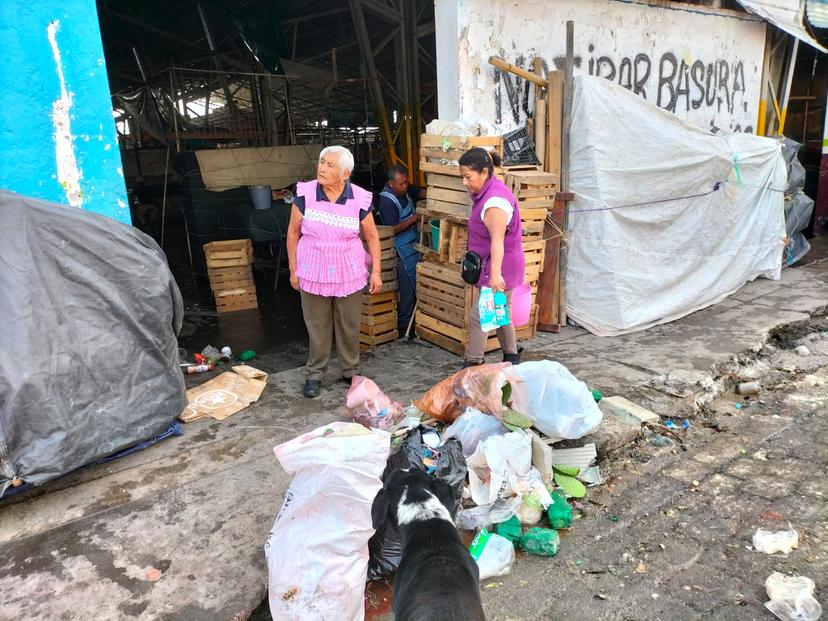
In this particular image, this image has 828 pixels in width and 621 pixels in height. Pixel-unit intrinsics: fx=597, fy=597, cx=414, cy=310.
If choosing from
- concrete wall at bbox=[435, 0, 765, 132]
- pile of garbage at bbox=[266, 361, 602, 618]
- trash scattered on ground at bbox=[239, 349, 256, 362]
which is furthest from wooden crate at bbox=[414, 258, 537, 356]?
trash scattered on ground at bbox=[239, 349, 256, 362]

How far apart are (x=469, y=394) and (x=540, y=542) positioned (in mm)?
1114

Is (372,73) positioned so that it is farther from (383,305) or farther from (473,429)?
(473,429)

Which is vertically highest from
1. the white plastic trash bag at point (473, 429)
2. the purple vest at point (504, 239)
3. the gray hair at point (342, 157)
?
the gray hair at point (342, 157)

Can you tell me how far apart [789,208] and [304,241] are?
7.46 meters

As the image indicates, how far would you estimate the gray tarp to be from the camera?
130 inches

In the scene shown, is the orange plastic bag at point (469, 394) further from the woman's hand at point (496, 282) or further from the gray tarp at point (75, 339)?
the gray tarp at point (75, 339)

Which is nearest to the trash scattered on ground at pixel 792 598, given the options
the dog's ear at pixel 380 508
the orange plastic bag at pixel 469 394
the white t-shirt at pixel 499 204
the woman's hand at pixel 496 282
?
the orange plastic bag at pixel 469 394

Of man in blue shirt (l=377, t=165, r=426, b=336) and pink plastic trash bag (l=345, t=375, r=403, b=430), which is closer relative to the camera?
pink plastic trash bag (l=345, t=375, r=403, b=430)

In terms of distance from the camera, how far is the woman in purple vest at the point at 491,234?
4379mm

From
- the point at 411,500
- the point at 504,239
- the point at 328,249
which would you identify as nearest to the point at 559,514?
the point at 411,500

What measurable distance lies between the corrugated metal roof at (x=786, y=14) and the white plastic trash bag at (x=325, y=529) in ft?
26.8

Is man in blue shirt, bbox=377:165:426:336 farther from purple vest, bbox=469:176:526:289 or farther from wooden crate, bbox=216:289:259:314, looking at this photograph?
wooden crate, bbox=216:289:259:314

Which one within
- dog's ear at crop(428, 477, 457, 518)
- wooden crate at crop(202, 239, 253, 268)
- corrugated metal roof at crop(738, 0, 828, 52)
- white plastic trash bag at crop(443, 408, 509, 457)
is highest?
corrugated metal roof at crop(738, 0, 828, 52)

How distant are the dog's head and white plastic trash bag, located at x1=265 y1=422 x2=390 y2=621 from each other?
0.29ft
